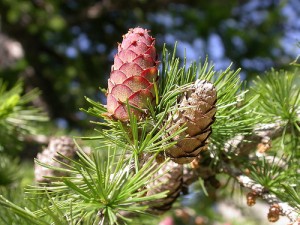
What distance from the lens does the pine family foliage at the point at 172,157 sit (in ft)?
1.83

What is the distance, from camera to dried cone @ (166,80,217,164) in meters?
0.63

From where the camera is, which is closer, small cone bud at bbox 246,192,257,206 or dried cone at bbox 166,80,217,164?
dried cone at bbox 166,80,217,164

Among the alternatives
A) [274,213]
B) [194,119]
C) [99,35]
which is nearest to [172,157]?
[194,119]

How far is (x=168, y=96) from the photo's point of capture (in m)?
0.65

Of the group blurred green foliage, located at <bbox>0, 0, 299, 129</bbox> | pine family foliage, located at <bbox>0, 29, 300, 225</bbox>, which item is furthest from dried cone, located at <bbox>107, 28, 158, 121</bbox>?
blurred green foliage, located at <bbox>0, 0, 299, 129</bbox>

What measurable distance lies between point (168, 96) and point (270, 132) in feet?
0.90

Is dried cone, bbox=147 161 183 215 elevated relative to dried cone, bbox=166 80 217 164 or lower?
lower

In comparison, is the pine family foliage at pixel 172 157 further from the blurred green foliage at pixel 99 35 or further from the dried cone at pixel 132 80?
the blurred green foliage at pixel 99 35

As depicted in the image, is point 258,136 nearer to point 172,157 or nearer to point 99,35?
point 172,157

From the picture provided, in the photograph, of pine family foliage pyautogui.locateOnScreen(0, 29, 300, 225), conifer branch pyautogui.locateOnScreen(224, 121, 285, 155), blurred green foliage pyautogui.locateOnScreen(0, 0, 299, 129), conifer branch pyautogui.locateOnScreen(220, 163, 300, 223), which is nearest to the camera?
pine family foliage pyautogui.locateOnScreen(0, 29, 300, 225)

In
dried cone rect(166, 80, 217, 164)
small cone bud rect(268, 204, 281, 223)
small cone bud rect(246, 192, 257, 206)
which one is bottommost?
small cone bud rect(268, 204, 281, 223)

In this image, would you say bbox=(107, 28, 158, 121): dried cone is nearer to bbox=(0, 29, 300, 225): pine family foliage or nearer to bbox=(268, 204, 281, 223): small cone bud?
bbox=(0, 29, 300, 225): pine family foliage

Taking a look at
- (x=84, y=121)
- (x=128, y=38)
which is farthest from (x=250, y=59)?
(x=128, y=38)

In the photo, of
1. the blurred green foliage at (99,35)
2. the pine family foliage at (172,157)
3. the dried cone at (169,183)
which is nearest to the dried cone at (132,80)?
the pine family foliage at (172,157)
